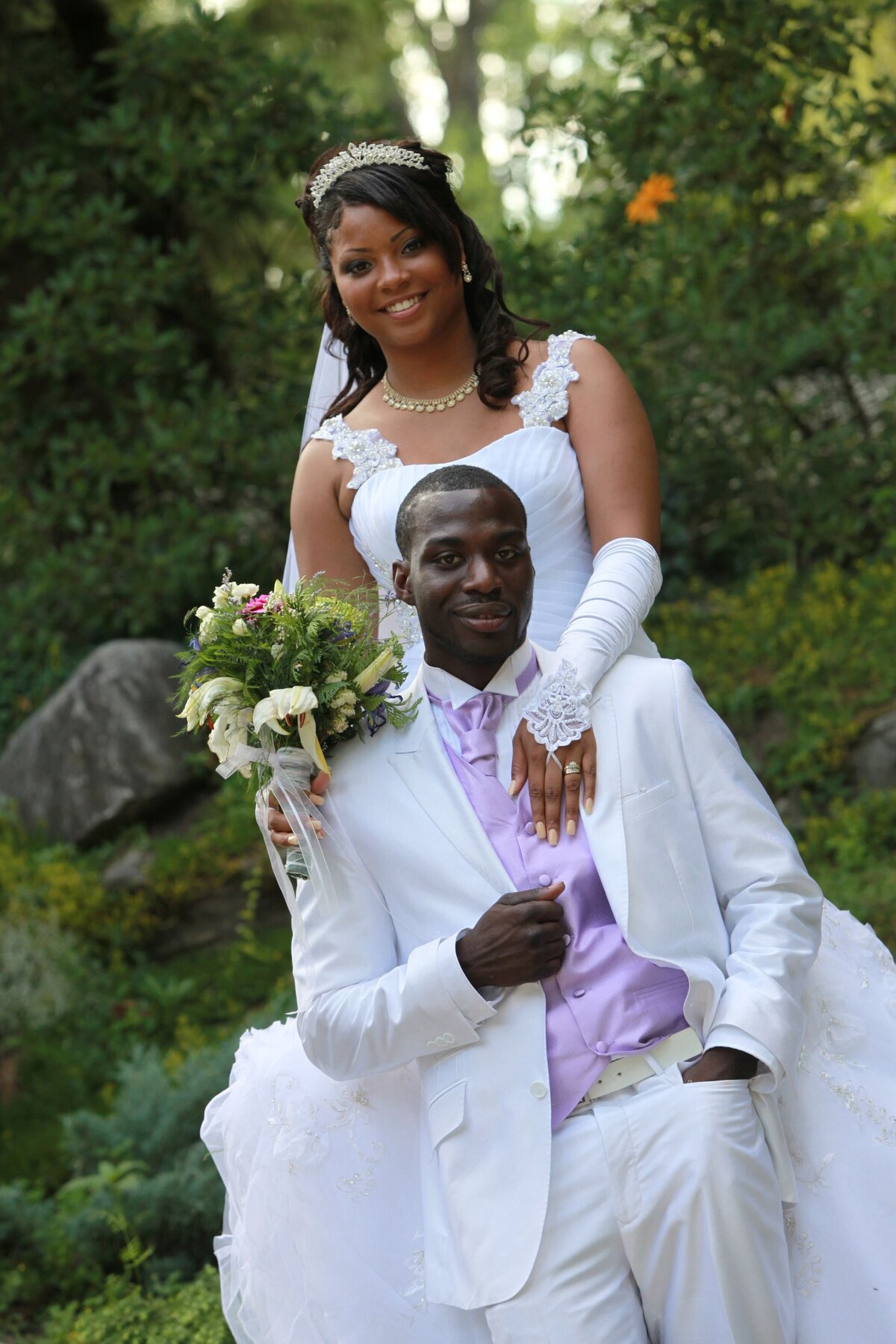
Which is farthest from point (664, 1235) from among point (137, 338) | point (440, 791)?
point (137, 338)

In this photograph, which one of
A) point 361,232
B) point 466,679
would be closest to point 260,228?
point 361,232

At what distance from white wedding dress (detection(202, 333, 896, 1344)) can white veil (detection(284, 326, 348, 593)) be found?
1.01 m

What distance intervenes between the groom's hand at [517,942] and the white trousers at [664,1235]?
303mm

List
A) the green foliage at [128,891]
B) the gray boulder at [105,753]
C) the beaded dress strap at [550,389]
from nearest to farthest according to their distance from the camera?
the beaded dress strap at [550,389]
the green foliage at [128,891]
the gray boulder at [105,753]

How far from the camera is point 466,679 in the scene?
3.15 m

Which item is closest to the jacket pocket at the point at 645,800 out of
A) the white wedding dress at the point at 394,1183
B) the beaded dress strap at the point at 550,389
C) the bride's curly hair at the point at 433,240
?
the white wedding dress at the point at 394,1183

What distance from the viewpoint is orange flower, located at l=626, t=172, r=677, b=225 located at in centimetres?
676

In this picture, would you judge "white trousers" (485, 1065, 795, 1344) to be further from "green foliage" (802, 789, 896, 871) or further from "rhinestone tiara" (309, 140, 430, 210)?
"green foliage" (802, 789, 896, 871)

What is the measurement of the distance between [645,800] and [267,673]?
796 mm

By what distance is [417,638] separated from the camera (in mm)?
3809

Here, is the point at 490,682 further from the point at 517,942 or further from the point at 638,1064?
the point at 638,1064

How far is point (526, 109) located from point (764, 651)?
2794 millimetres

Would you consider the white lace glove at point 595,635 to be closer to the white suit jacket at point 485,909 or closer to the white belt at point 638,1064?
the white suit jacket at point 485,909

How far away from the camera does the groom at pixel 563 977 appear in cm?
262
